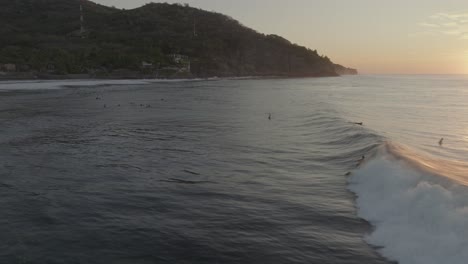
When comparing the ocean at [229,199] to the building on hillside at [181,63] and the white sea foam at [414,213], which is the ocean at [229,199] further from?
the building on hillside at [181,63]

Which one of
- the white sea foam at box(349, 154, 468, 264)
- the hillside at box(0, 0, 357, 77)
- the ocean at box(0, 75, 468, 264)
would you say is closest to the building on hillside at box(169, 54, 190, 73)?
the hillside at box(0, 0, 357, 77)

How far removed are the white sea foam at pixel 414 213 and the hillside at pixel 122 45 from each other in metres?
83.6

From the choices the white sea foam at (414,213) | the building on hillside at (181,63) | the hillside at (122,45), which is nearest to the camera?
the white sea foam at (414,213)

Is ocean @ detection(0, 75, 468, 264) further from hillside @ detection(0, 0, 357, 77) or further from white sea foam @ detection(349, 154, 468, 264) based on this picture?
hillside @ detection(0, 0, 357, 77)

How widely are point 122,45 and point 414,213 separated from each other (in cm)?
13884

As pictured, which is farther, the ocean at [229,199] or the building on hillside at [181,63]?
the building on hillside at [181,63]

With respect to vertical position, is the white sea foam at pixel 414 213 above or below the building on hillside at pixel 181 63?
below

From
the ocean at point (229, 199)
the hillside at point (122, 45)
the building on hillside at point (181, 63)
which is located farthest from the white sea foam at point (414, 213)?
the building on hillside at point (181, 63)

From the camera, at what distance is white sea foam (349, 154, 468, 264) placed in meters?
8.03

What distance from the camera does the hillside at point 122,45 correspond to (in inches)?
3952

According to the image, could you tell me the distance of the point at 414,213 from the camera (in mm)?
9977

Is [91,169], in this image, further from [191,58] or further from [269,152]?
[191,58]

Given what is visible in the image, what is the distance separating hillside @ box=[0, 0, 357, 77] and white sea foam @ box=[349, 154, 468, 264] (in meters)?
83.6

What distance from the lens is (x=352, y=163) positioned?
52.6ft
